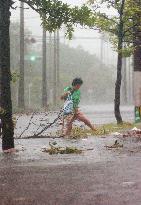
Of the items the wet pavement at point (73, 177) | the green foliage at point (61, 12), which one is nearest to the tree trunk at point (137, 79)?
the wet pavement at point (73, 177)

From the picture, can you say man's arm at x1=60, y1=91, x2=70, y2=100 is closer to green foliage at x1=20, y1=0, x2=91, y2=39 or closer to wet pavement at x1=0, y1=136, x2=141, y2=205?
wet pavement at x1=0, y1=136, x2=141, y2=205

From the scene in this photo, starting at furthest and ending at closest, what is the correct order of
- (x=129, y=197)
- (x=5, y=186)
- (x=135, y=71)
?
(x=135, y=71), (x=5, y=186), (x=129, y=197)

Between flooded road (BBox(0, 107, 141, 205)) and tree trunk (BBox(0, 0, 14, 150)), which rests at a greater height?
tree trunk (BBox(0, 0, 14, 150))

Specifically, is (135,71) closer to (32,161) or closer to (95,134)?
(95,134)

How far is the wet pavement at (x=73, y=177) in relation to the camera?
5.45 metres

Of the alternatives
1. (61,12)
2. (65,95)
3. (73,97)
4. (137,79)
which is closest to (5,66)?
(61,12)

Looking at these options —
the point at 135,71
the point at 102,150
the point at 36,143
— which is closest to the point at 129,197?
the point at 102,150

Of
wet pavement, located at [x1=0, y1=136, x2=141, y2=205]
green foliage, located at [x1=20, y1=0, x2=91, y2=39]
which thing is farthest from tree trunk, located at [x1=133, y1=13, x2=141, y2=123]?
green foliage, located at [x1=20, y1=0, x2=91, y2=39]

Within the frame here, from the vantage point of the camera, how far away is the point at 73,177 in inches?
276

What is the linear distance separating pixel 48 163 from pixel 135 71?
9.88m

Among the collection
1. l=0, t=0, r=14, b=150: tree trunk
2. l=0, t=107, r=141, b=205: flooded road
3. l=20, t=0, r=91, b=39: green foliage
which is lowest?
l=0, t=107, r=141, b=205: flooded road

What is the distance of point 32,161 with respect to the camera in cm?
913

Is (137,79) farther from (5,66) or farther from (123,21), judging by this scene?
(5,66)

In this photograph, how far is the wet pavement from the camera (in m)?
5.45
